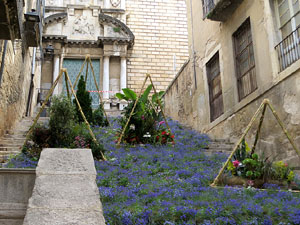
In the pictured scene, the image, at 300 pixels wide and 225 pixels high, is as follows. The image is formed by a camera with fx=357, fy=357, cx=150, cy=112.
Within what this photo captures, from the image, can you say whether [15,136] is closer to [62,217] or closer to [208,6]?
[208,6]

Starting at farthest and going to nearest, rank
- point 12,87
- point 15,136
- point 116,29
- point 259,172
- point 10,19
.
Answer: point 116,29 < point 12,87 < point 15,136 < point 10,19 < point 259,172

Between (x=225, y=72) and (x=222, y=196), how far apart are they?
21.1ft

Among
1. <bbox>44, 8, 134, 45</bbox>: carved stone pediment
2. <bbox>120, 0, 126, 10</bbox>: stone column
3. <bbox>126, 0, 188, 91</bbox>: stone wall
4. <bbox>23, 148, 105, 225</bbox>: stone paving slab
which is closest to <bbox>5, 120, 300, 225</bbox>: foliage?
<bbox>23, 148, 105, 225</bbox>: stone paving slab

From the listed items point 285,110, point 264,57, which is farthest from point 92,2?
point 285,110

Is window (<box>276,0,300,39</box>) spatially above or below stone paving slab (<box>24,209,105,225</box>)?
above

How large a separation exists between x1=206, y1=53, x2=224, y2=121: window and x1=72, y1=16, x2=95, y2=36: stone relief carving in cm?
963

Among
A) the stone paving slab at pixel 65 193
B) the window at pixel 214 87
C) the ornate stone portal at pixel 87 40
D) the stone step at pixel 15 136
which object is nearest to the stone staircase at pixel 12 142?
the stone step at pixel 15 136

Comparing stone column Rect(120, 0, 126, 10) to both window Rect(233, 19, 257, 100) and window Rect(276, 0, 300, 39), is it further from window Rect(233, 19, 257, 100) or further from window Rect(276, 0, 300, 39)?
window Rect(276, 0, 300, 39)

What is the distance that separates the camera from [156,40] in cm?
2073

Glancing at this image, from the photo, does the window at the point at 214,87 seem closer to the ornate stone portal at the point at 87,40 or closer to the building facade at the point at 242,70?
the building facade at the point at 242,70

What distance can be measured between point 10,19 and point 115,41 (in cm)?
1353

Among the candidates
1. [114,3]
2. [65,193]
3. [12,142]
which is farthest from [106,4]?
[65,193]

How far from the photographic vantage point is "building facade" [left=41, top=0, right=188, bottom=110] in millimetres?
18844

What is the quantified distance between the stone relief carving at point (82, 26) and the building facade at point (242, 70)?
7161 millimetres
